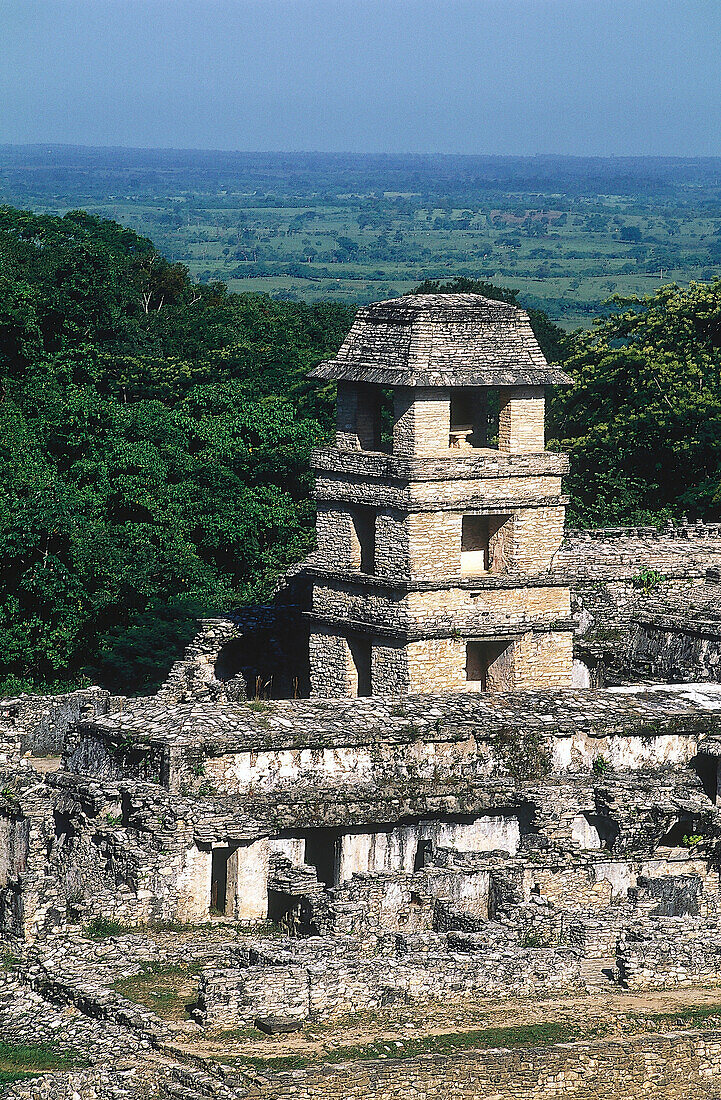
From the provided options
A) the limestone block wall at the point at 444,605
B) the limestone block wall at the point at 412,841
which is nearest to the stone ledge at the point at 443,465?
the limestone block wall at the point at 444,605

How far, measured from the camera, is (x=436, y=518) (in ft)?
126

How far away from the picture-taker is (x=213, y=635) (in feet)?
139

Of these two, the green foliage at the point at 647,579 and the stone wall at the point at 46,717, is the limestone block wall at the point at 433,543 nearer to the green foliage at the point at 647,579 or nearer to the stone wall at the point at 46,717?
the stone wall at the point at 46,717

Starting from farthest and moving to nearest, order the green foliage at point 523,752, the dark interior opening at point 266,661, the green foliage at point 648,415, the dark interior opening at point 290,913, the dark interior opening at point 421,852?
the green foliage at point 648,415, the dark interior opening at point 266,661, the green foliage at point 523,752, the dark interior opening at point 421,852, the dark interior opening at point 290,913

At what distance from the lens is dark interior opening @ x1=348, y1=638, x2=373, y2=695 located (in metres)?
39.1

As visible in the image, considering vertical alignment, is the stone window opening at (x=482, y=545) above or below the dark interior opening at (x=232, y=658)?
above

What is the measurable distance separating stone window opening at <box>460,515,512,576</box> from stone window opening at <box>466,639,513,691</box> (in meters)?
1.19

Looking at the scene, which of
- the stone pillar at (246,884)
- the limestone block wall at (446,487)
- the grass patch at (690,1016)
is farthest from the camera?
the limestone block wall at (446,487)

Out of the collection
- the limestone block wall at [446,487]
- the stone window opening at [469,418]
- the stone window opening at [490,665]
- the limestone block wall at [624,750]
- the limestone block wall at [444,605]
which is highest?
the stone window opening at [469,418]

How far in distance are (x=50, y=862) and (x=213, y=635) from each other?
30.0ft

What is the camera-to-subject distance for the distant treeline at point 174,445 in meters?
47.0

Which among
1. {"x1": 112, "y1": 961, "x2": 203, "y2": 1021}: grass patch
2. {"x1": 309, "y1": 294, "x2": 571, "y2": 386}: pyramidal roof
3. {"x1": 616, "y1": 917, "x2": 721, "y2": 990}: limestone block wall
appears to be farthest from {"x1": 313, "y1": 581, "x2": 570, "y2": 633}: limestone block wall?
{"x1": 112, "y1": 961, "x2": 203, "y2": 1021}: grass patch

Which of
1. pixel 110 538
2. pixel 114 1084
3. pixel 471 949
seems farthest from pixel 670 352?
pixel 114 1084

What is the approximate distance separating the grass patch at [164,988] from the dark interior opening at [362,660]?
9.02 m
